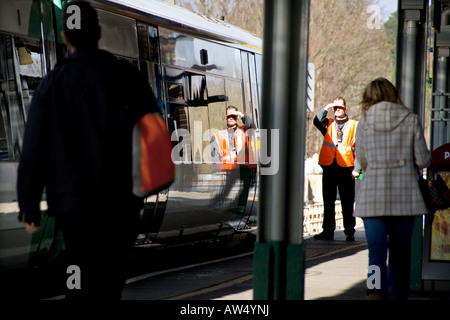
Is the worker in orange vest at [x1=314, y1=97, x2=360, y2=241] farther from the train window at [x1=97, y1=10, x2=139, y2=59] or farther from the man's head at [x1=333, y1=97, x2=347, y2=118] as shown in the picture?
the train window at [x1=97, y1=10, x2=139, y2=59]

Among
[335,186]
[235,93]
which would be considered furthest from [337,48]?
[235,93]

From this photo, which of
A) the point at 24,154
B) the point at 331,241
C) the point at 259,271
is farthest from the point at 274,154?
the point at 331,241

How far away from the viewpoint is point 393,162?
242 inches

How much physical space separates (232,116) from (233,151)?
42 cm

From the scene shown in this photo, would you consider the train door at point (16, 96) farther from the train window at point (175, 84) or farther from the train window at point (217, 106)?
the train window at point (217, 106)

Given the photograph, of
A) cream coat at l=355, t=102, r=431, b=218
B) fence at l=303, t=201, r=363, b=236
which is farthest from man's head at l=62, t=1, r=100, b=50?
fence at l=303, t=201, r=363, b=236

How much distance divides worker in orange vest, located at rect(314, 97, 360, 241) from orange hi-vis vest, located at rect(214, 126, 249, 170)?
115cm

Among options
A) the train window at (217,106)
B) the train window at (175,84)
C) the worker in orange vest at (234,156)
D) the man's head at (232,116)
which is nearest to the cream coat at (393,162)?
the train window at (175,84)

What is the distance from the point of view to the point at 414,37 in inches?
298

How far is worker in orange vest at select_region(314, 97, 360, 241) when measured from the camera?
37.5 feet
